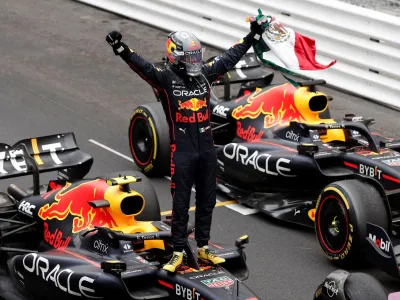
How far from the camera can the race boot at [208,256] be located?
8602mm

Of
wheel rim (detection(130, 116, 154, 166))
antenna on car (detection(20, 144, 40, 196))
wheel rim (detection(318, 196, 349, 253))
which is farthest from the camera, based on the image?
wheel rim (detection(130, 116, 154, 166))

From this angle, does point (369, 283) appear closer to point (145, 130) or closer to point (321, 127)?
point (321, 127)

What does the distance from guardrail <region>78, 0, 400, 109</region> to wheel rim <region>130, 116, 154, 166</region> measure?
14.0ft

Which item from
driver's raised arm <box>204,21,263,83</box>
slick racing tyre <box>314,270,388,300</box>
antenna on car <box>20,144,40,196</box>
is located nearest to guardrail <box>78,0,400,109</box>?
driver's raised arm <box>204,21,263,83</box>

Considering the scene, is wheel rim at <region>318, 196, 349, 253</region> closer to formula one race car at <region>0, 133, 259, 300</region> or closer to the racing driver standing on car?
formula one race car at <region>0, 133, 259, 300</region>

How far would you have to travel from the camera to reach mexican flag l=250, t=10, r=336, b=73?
970cm

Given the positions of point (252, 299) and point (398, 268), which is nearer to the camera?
point (252, 299)

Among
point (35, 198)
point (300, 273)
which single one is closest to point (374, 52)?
point (300, 273)

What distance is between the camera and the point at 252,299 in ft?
26.5

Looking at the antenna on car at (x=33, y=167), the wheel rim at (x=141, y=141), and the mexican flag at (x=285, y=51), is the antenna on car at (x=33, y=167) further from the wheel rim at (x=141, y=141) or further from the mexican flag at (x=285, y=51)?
the wheel rim at (x=141, y=141)

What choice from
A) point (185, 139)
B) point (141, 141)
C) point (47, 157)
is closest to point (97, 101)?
point (141, 141)

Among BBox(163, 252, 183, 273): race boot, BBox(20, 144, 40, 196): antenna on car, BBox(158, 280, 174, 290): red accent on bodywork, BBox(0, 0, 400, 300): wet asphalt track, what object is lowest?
BBox(0, 0, 400, 300): wet asphalt track

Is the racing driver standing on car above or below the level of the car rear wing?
above

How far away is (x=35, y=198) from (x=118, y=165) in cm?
391
